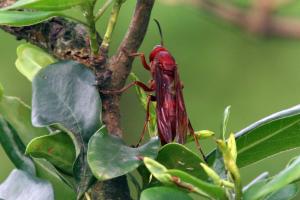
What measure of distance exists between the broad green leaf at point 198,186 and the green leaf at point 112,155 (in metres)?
0.06

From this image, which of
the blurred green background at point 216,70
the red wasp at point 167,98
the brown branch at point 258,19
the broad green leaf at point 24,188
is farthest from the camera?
the brown branch at point 258,19

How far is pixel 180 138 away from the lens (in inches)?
28.2

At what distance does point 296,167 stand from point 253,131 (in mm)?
152

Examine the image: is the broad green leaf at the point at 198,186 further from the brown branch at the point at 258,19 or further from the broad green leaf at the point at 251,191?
the brown branch at the point at 258,19

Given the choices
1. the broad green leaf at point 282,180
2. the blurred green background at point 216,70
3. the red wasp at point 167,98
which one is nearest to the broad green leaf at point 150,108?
the red wasp at point 167,98

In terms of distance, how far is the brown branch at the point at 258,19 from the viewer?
8.82 ft

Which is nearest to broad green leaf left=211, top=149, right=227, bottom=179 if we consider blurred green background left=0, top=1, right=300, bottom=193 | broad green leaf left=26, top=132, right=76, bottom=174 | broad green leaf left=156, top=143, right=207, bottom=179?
broad green leaf left=156, top=143, right=207, bottom=179

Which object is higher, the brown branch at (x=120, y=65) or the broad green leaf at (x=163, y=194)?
the brown branch at (x=120, y=65)

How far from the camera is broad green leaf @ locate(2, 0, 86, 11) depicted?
22.9 inches

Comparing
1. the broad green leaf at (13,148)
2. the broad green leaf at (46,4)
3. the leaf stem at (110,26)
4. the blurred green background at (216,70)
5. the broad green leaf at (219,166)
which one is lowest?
the blurred green background at (216,70)

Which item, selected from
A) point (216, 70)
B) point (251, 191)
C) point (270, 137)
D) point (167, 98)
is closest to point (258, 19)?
point (216, 70)

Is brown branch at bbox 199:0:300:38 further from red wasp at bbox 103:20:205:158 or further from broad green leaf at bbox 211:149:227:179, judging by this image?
broad green leaf at bbox 211:149:227:179

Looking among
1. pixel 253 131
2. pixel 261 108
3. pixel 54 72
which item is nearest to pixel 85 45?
pixel 54 72

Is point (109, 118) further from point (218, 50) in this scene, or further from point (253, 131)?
point (218, 50)
